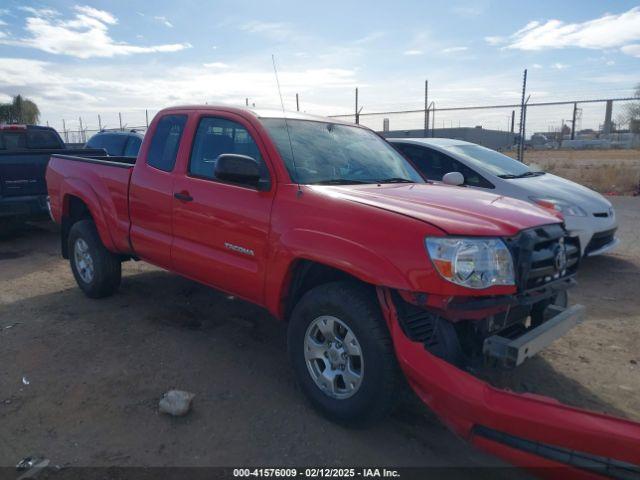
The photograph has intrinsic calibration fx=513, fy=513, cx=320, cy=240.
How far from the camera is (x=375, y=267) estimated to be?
9.14 feet

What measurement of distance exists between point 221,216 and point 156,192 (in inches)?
37.9

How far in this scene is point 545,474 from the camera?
7.64 ft

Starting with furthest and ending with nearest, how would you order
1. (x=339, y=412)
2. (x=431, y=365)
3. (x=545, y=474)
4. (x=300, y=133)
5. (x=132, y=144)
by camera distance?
(x=132, y=144) → (x=300, y=133) → (x=339, y=412) → (x=431, y=365) → (x=545, y=474)

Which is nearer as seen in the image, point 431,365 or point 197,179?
point 431,365

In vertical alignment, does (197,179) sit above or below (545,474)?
above

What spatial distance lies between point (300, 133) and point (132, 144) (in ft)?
25.0

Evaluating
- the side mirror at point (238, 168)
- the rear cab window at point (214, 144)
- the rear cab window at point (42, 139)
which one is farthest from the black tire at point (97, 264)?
the rear cab window at point (42, 139)

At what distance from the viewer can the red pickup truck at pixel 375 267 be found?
247 centimetres

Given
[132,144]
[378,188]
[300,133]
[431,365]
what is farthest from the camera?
[132,144]

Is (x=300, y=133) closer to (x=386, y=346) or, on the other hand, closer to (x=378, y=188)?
(x=378, y=188)

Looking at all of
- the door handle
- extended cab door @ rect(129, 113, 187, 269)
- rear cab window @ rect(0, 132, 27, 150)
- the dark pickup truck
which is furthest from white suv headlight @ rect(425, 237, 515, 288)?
rear cab window @ rect(0, 132, 27, 150)

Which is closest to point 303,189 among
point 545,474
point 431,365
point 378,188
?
point 378,188

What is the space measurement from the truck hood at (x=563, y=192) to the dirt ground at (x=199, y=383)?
1.05m

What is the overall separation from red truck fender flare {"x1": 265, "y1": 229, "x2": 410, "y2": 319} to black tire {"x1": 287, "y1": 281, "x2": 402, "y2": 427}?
6.6 inches
